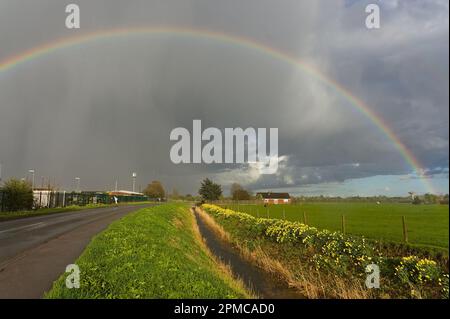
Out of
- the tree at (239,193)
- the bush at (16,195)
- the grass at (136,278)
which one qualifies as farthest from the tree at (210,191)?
the grass at (136,278)

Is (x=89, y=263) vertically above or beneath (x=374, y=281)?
above

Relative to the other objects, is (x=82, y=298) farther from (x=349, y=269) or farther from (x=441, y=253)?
(x=441, y=253)

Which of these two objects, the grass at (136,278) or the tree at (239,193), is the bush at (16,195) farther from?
the tree at (239,193)

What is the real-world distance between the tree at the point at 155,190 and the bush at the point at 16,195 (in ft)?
404

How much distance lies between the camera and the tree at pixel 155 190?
16259 centimetres

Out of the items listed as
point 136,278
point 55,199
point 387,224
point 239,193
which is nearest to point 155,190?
point 239,193

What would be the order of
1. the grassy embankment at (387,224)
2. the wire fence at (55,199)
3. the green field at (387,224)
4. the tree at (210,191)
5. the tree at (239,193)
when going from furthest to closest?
the tree at (239,193) < the tree at (210,191) < the wire fence at (55,199) < the green field at (387,224) < the grassy embankment at (387,224)

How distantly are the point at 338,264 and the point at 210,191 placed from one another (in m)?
98.8

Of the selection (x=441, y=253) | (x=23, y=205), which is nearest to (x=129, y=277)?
(x=441, y=253)

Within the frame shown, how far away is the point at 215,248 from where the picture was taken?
939 inches

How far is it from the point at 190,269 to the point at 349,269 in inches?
237

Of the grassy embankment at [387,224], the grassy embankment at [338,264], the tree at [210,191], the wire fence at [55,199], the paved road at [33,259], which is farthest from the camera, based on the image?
the tree at [210,191]

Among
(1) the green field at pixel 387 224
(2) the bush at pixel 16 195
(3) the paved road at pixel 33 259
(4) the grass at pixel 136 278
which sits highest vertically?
(2) the bush at pixel 16 195
